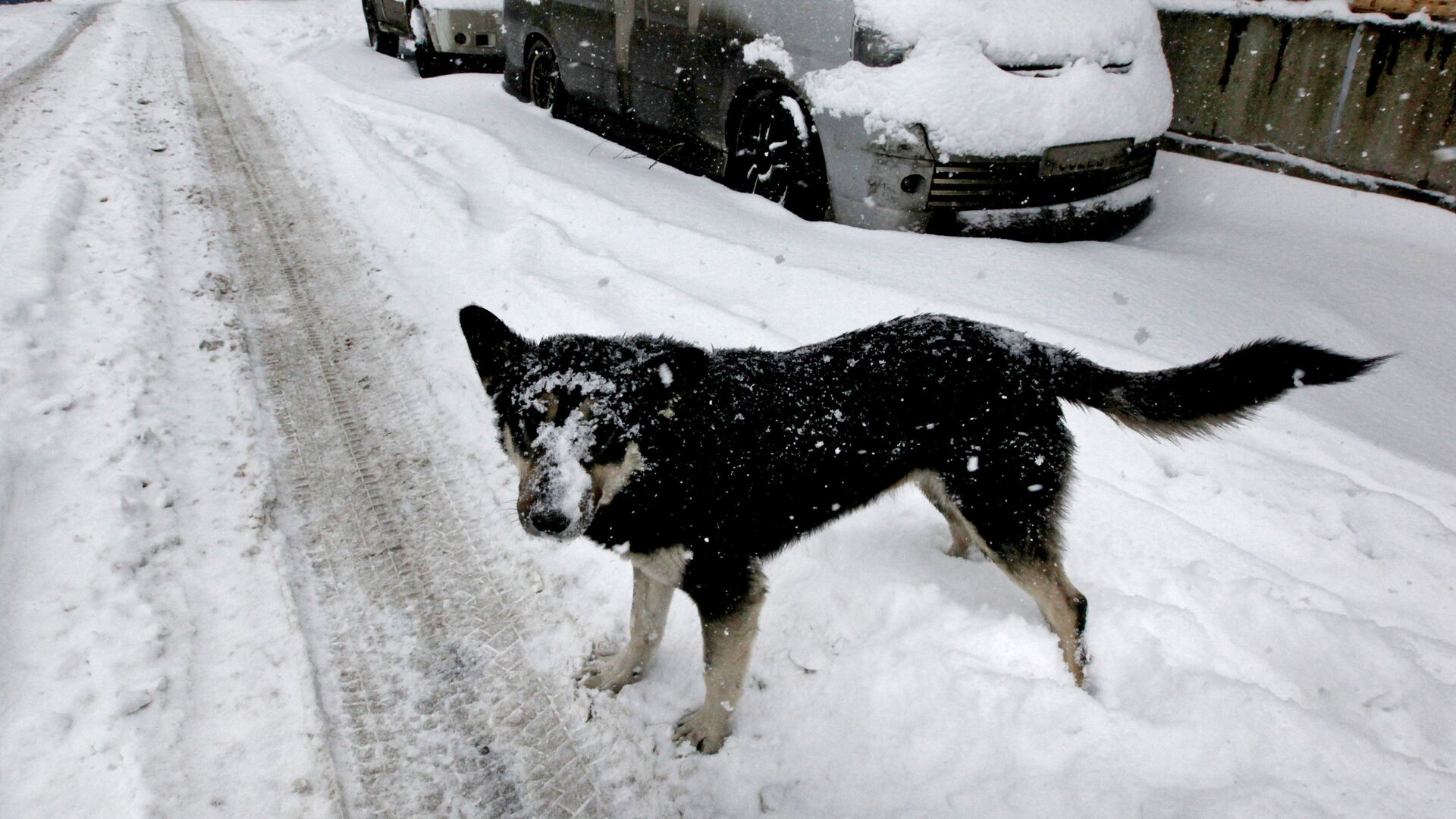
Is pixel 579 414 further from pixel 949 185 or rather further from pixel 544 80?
pixel 544 80

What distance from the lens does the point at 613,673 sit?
242 cm

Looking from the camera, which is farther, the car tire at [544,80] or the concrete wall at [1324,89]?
the car tire at [544,80]

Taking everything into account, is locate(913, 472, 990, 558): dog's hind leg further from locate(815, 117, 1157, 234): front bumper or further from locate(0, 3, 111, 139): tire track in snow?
locate(0, 3, 111, 139): tire track in snow

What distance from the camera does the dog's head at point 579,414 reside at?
191 cm

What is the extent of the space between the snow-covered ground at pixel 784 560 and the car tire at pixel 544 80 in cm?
351

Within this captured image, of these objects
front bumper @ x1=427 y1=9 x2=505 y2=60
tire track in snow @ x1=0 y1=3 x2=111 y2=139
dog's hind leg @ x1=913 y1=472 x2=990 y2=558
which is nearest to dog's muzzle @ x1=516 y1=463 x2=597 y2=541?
dog's hind leg @ x1=913 y1=472 x2=990 y2=558

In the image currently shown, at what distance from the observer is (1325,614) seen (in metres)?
2.37

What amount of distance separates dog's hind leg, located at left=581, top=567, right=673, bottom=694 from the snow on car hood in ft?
11.5

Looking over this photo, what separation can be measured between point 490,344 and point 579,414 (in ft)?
1.51

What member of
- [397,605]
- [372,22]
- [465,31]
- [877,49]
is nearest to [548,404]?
[397,605]

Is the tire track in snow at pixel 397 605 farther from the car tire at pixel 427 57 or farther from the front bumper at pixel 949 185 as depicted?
the car tire at pixel 427 57

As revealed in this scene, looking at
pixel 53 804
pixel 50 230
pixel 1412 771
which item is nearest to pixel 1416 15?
pixel 1412 771

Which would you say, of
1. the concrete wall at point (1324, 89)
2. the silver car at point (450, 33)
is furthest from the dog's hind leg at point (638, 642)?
the silver car at point (450, 33)

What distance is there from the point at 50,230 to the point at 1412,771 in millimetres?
8533
